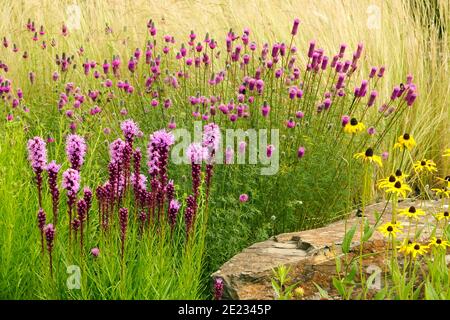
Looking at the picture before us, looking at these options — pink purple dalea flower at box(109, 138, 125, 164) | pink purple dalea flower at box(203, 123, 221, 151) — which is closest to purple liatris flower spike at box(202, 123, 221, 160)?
pink purple dalea flower at box(203, 123, 221, 151)

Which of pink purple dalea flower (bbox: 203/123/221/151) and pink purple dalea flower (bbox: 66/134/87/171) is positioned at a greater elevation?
pink purple dalea flower (bbox: 203/123/221/151)

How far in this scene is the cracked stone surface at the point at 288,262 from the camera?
325 centimetres

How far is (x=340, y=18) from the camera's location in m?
6.12

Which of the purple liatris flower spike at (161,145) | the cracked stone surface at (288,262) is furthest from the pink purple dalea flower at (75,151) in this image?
the cracked stone surface at (288,262)

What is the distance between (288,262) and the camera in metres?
3.35

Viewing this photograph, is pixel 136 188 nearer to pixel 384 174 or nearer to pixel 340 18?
pixel 384 174

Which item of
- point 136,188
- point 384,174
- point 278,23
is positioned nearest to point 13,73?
point 278,23

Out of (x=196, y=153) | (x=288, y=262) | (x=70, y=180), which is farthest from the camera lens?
(x=288, y=262)

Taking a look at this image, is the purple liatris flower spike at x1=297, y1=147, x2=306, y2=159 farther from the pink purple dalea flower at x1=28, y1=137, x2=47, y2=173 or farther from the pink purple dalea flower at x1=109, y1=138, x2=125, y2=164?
the pink purple dalea flower at x1=28, y1=137, x2=47, y2=173

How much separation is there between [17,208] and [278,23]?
310cm

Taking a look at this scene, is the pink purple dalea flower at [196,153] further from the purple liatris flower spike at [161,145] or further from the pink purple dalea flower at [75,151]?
the pink purple dalea flower at [75,151]

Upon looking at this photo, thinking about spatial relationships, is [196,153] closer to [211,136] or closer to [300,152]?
[211,136]

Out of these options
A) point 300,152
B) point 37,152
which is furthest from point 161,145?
point 300,152

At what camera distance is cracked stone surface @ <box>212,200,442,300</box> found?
325 centimetres
